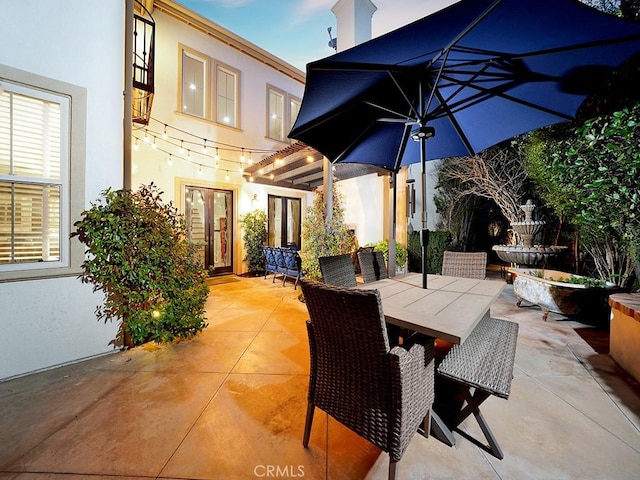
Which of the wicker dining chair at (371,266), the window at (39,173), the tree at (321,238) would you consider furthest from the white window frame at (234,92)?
the wicker dining chair at (371,266)

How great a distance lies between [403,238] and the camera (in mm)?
5508

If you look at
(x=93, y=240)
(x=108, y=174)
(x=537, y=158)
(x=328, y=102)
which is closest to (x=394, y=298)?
(x=328, y=102)

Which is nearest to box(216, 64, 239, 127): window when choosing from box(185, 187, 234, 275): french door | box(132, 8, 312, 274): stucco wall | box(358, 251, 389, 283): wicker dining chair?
box(132, 8, 312, 274): stucco wall

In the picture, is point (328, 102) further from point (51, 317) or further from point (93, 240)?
point (51, 317)

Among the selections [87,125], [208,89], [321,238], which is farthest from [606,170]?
[208,89]

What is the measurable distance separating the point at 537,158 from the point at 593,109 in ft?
6.36

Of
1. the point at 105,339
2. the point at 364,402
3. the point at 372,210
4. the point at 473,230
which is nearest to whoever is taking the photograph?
the point at 364,402

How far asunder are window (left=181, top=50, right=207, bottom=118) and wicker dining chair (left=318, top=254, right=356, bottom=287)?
5853 millimetres

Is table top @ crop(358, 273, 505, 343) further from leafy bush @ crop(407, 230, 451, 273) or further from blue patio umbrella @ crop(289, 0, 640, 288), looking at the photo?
leafy bush @ crop(407, 230, 451, 273)

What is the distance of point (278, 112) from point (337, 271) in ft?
23.2

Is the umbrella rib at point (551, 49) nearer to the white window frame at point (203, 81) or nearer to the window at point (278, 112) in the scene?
the white window frame at point (203, 81)

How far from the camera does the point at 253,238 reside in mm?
6938

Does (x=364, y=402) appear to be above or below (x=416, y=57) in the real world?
below

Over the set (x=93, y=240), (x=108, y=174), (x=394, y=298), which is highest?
(x=108, y=174)
